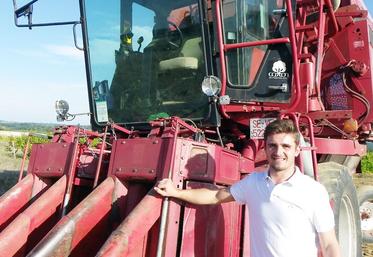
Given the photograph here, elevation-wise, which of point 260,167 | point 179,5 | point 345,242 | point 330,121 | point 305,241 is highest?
point 179,5

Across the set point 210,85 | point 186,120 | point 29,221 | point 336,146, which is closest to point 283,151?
point 210,85

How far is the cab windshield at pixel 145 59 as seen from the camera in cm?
393

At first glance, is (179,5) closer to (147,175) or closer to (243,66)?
(243,66)

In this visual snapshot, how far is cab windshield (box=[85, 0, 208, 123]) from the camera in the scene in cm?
393

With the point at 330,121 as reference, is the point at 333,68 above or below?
above

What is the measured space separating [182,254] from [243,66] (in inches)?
69.3

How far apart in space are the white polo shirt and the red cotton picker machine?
22.7 inches

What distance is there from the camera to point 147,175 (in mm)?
2852

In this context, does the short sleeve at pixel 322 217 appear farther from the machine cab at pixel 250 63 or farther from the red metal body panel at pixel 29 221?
the red metal body panel at pixel 29 221

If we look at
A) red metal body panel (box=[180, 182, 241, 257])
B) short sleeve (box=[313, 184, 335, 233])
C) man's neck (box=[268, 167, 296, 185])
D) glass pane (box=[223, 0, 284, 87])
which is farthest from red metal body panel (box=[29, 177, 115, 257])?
glass pane (box=[223, 0, 284, 87])

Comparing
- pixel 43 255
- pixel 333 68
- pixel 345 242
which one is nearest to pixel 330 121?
pixel 333 68

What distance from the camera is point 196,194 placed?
8.86ft

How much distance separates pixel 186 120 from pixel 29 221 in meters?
1.51

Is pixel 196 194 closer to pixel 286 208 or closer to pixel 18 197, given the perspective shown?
pixel 286 208
